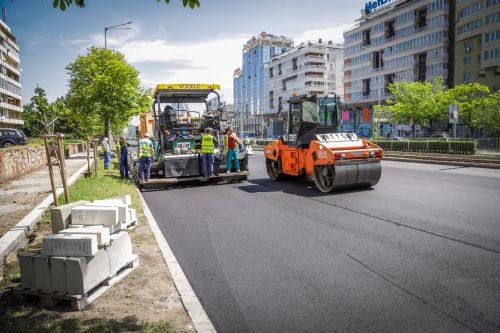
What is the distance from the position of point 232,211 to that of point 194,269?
346 cm

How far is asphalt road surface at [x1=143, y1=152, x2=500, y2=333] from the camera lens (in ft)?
11.2

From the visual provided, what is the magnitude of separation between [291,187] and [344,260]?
6670 millimetres

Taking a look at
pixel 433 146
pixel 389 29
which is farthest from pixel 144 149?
pixel 389 29

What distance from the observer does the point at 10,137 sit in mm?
26781

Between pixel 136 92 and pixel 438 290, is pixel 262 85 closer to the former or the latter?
pixel 136 92

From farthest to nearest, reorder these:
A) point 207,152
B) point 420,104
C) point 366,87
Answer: point 366,87 → point 420,104 → point 207,152

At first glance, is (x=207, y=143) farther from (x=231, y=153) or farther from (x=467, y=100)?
(x=467, y=100)

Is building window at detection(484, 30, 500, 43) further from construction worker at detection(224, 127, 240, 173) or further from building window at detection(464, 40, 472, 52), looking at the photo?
construction worker at detection(224, 127, 240, 173)

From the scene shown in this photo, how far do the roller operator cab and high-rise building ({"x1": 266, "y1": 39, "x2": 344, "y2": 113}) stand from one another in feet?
251

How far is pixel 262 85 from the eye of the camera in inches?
5251

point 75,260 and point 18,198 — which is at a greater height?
point 75,260

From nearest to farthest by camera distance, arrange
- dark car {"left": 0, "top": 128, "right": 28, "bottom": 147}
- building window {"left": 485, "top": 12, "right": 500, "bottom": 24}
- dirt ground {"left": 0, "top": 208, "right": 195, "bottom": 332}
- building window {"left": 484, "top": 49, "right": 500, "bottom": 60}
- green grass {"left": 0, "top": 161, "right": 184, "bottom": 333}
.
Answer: green grass {"left": 0, "top": 161, "right": 184, "bottom": 333} → dirt ground {"left": 0, "top": 208, "right": 195, "bottom": 332} → dark car {"left": 0, "top": 128, "right": 28, "bottom": 147} → building window {"left": 485, "top": 12, "right": 500, "bottom": 24} → building window {"left": 484, "top": 49, "right": 500, "bottom": 60}

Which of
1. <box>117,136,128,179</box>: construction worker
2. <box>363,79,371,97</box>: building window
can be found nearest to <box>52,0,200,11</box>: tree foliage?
<box>117,136,128,179</box>: construction worker

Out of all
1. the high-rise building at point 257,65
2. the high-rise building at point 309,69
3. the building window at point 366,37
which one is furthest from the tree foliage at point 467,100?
the high-rise building at point 257,65
